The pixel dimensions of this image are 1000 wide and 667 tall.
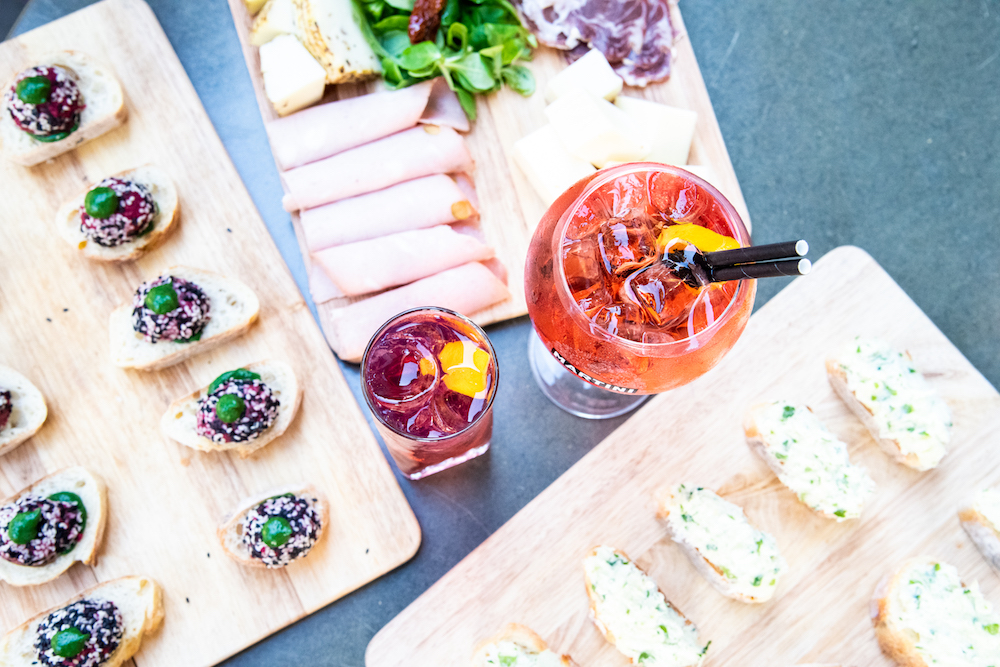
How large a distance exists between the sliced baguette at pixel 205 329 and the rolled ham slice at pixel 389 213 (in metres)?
0.27

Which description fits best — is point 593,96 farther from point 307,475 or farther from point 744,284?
point 307,475

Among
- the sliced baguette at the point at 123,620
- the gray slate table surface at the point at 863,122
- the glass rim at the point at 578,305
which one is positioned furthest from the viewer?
the gray slate table surface at the point at 863,122

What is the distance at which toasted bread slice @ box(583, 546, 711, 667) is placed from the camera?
1.68 meters

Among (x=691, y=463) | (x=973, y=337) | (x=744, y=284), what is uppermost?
(x=744, y=284)

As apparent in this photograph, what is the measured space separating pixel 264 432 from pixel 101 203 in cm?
76

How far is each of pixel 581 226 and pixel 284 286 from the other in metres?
1.02

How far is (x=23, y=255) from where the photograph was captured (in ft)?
6.39

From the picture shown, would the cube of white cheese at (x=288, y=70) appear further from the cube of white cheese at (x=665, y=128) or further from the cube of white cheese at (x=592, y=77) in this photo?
the cube of white cheese at (x=665, y=128)

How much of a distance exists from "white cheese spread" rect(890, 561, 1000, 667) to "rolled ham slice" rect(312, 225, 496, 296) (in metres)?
1.46

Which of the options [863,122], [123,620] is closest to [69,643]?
[123,620]

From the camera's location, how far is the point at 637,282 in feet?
4.17

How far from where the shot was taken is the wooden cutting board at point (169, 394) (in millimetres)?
1870

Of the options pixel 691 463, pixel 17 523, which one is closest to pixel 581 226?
pixel 691 463

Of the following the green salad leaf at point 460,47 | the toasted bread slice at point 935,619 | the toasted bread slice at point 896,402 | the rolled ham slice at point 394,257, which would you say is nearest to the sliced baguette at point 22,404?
the rolled ham slice at point 394,257
